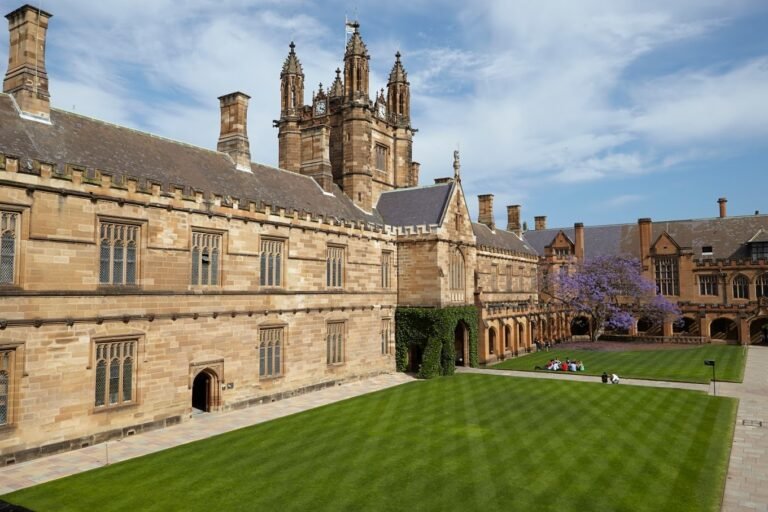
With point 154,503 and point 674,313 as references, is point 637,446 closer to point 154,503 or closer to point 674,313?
point 154,503

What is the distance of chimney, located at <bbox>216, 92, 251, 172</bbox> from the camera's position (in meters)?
29.2

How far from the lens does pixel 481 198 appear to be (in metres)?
55.9

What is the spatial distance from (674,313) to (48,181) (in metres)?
51.7

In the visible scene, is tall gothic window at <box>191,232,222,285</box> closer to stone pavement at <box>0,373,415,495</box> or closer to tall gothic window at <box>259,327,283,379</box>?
tall gothic window at <box>259,327,283,379</box>

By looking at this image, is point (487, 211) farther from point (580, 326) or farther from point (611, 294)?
point (580, 326)

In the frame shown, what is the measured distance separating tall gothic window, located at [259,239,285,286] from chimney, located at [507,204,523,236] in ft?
133

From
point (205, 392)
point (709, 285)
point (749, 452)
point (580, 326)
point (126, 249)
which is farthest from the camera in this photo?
point (580, 326)

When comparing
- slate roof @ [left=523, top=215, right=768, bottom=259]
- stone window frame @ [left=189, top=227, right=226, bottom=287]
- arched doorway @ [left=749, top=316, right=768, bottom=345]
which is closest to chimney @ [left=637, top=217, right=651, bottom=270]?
slate roof @ [left=523, top=215, right=768, bottom=259]

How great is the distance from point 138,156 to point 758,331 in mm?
55400

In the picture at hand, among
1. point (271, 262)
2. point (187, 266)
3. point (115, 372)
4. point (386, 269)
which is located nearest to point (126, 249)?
point (187, 266)

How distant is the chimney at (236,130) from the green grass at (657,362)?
824 inches

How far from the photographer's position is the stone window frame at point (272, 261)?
2552 centimetres

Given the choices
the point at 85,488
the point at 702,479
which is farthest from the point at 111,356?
the point at 702,479

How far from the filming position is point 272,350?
26031 mm
